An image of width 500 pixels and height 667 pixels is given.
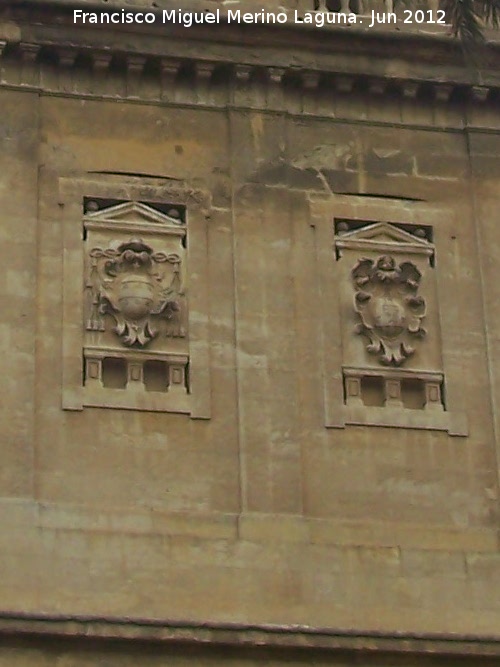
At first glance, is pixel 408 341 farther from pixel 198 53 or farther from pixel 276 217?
pixel 198 53

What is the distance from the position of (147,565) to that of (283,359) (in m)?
2.40

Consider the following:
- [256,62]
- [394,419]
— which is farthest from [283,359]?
[256,62]

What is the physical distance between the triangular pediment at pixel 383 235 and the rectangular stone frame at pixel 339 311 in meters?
0.08

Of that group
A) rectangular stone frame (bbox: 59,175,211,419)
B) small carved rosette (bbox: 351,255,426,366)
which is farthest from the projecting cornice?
small carved rosette (bbox: 351,255,426,366)

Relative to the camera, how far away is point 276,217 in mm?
27094

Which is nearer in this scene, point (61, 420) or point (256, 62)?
point (61, 420)

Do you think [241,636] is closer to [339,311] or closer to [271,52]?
[339,311]

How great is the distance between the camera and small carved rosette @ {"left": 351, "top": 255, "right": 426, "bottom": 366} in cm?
2678

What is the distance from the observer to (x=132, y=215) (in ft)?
88.1

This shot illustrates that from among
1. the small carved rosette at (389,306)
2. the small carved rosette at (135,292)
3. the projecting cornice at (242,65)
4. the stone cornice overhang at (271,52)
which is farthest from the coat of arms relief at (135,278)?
the small carved rosette at (389,306)

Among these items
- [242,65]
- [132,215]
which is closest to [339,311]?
[132,215]

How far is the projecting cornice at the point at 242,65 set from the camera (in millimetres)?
27156

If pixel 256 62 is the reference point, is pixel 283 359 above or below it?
below

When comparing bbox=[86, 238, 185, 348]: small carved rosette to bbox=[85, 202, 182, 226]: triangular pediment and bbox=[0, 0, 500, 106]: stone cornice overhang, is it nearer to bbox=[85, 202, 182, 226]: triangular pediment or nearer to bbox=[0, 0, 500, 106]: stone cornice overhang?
bbox=[85, 202, 182, 226]: triangular pediment
